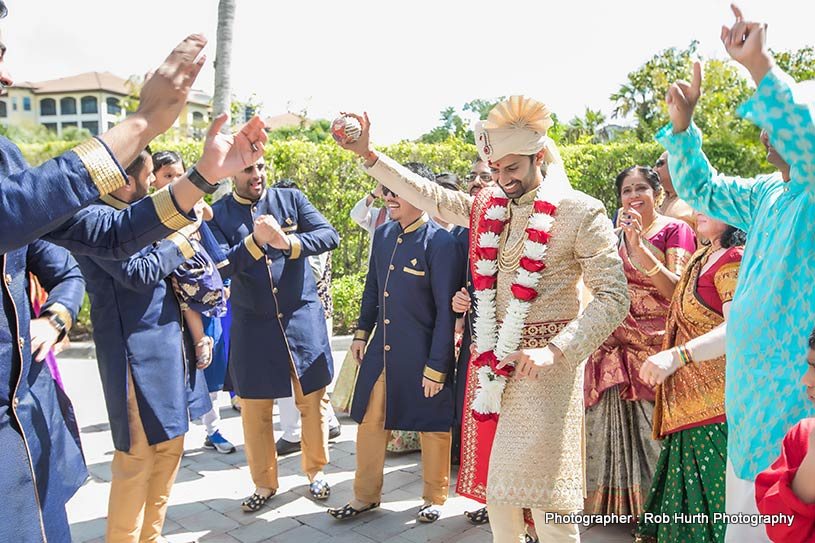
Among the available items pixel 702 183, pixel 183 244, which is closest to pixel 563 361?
pixel 702 183

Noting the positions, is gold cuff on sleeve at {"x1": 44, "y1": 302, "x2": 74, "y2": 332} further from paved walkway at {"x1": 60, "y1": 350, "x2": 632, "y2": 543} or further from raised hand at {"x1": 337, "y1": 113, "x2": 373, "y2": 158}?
paved walkway at {"x1": 60, "y1": 350, "x2": 632, "y2": 543}

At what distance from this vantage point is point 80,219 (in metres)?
2.53

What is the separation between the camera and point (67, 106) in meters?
103

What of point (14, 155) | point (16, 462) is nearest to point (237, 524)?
point (16, 462)

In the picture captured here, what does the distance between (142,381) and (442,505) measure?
2033 mm

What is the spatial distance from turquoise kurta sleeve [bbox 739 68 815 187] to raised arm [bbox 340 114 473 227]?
1770 millimetres

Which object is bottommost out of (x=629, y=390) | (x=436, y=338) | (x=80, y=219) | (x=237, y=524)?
(x=237, y=524)

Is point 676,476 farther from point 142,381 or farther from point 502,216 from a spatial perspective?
point 142,381

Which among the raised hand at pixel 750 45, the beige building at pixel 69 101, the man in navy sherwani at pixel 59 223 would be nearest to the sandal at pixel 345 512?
the man in navy sherwani at pixel 59 223

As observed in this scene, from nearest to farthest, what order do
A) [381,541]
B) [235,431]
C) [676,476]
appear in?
[676,476], [381,541], [235,431]

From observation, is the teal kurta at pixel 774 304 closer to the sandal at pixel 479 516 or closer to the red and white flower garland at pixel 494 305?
the red and white flower garland at pixel 494 305

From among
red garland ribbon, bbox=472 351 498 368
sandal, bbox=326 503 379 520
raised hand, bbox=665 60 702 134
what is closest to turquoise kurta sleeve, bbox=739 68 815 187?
raised hand, bbox=665 60 702 134

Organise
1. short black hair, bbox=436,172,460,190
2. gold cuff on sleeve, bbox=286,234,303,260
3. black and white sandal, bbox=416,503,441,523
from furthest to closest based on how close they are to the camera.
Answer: short black hair, bbox=436,172,460,190 → gold cuff on sleeve, bbox=286,234,303,260 → black and white sandal, bbox=416,503,441,523

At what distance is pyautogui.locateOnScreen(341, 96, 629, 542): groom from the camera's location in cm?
297
